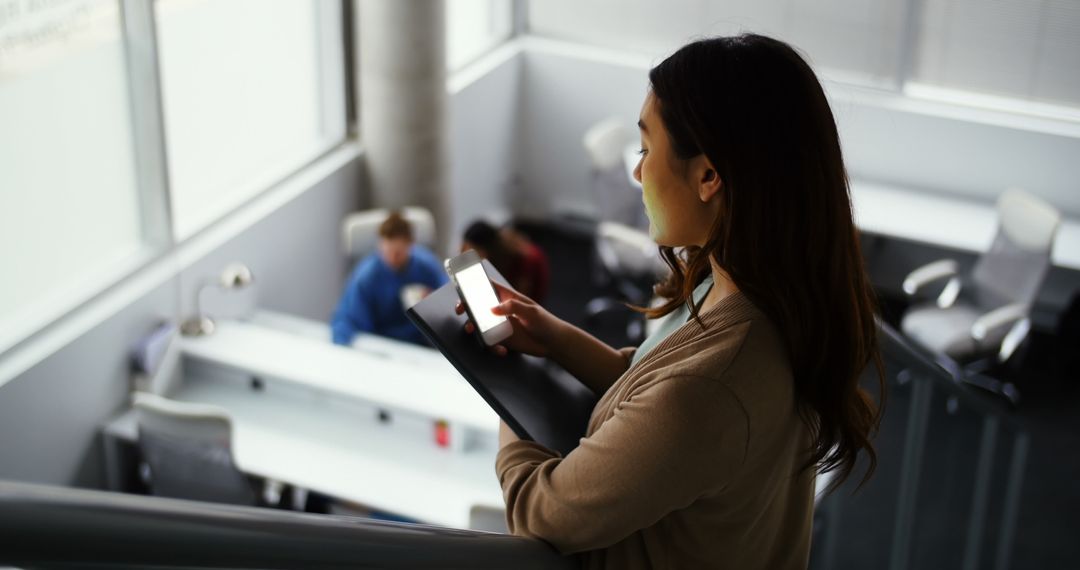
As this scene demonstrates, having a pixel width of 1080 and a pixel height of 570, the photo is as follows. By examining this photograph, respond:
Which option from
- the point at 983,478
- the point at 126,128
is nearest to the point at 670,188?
the point at 983,478

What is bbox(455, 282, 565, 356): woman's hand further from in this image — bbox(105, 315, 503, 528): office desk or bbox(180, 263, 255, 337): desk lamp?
bbox(180, 263, 255, 337): desk lamp

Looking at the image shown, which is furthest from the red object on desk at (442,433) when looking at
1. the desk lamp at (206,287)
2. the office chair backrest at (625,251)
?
the office chair backrest at (625,251)

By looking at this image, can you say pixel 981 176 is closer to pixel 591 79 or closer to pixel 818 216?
pixel 591 79

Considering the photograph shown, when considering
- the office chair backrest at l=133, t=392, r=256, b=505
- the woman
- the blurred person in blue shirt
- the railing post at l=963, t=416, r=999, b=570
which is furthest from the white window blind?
the woman

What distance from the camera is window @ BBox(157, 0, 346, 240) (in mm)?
5629

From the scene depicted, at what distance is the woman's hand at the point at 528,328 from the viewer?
5.68 feet

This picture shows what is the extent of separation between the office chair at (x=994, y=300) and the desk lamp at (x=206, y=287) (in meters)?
3.38

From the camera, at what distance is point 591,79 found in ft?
27.2

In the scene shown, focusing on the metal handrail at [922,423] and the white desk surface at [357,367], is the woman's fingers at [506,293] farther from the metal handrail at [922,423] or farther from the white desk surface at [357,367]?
the white desk surface at [357,367]

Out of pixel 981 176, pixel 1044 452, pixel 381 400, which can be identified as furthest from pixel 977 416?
pixel 381 400

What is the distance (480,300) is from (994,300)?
5570 mm

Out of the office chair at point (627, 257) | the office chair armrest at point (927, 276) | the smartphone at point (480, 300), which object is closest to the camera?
the smartphone at point (480, 300)

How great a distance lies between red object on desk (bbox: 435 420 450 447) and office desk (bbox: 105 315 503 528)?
0.03 meters

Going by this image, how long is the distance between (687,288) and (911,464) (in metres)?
2.01
